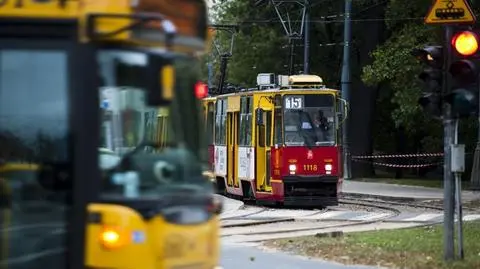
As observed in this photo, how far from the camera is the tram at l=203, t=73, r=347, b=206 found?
819 inches

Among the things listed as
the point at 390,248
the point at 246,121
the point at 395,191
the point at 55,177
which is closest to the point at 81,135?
the point at 55,177

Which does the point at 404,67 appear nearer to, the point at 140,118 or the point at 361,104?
the point at 361,104

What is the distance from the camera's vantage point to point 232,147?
23.9m

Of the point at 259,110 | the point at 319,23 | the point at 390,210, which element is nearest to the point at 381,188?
the point at 390,210

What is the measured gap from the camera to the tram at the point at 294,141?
2080 centimetres

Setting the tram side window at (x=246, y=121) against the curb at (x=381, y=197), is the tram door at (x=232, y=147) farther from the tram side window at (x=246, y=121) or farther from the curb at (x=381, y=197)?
the curb at (x=381, y=197)

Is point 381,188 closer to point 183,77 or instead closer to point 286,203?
point 286,203

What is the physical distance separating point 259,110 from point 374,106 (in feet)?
61.2

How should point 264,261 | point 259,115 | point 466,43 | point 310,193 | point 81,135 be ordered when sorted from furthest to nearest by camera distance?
point 259,115, point 310,193, point 264,261, point 466,43, point 81,135

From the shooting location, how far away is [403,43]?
94.9ft

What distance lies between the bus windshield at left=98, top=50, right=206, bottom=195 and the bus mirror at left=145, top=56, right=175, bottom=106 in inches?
1.7

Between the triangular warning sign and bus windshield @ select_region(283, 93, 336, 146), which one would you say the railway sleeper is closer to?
bus windshield @ select_region(283, 93, 336, 146)

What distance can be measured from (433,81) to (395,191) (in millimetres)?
16923

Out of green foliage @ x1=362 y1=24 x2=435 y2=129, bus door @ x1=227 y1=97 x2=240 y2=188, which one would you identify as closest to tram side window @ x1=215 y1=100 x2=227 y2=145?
bus door @ x1=227 y1=97 x2=240 y2=188
